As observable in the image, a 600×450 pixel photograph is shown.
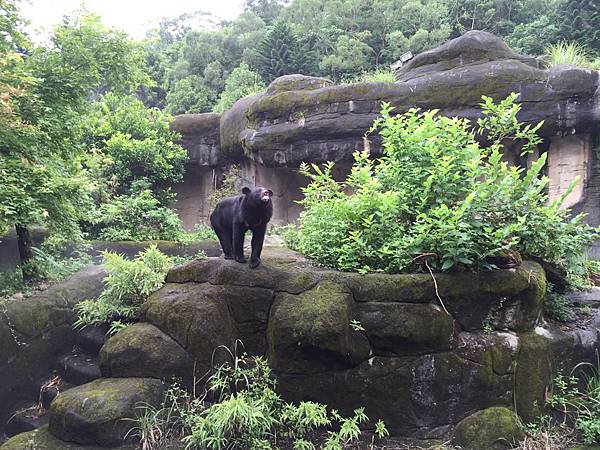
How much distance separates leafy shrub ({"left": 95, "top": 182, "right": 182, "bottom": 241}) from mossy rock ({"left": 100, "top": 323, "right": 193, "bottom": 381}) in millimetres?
5629

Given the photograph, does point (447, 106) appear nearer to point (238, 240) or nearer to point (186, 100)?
point (238, 240)

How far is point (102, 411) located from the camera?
4.26m

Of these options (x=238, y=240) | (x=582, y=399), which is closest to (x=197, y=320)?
(x=238, y=240)

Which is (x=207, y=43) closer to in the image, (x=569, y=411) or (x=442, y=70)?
(x=442, y=70)

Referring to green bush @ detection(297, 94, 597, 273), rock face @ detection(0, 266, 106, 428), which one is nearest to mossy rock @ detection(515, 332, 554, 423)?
green bush @ detection(297, 94, 597, 273)

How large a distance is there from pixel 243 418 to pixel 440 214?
264cm

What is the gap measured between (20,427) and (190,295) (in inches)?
101

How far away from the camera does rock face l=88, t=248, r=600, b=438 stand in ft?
14.3

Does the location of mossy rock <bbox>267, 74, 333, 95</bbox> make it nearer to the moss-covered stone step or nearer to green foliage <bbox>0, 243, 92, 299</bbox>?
green foliage <bbox>0, 243, 92, 299</bbox>

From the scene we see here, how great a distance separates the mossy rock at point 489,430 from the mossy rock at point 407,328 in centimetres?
Answer: 69

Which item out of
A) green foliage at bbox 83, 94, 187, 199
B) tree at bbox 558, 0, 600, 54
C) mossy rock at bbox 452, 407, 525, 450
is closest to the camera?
mossy rock at bbox 452, 407, 525, 450

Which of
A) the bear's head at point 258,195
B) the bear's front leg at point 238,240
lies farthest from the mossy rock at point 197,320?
the bear's head at point 258,195

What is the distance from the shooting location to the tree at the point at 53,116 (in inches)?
205

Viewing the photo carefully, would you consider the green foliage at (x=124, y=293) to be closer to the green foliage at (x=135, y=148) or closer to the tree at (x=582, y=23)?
the green foliage at (x=135, y=148)
